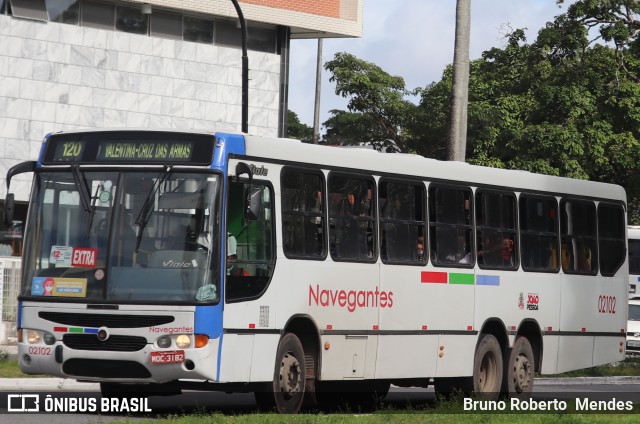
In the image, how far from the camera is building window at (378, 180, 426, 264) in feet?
58.6

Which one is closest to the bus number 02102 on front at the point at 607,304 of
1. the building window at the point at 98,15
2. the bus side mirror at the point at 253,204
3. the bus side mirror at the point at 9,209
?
the bus side mirror at the point at 253,204

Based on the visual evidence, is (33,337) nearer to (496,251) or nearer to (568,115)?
(496,251)

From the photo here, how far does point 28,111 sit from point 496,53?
76.6ft

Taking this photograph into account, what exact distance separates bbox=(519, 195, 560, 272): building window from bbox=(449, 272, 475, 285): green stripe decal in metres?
1.44

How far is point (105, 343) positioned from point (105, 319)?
248 millimetres

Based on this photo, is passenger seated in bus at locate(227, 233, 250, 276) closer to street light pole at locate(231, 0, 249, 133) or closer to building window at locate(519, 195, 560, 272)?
building window at locate(519, 195, 560, 272)

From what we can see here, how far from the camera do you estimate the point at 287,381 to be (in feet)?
52.1

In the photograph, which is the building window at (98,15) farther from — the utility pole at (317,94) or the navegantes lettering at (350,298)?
the navegantes lettering at (350,298)

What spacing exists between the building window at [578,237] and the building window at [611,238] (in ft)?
0.68

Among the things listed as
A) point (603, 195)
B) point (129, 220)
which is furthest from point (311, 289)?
point (603, 195)

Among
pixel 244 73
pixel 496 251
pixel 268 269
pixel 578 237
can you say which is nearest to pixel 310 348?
pixel 268 269

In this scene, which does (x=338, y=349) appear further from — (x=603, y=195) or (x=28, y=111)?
(x=28, y=111)

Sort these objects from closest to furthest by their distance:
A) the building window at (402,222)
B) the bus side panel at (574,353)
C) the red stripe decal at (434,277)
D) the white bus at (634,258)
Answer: the building window at (402,222) → the red stripe decal at (434,277) → the bus side panel at (574,353) → the white bus at (634,258)

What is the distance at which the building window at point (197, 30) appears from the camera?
133 ft
